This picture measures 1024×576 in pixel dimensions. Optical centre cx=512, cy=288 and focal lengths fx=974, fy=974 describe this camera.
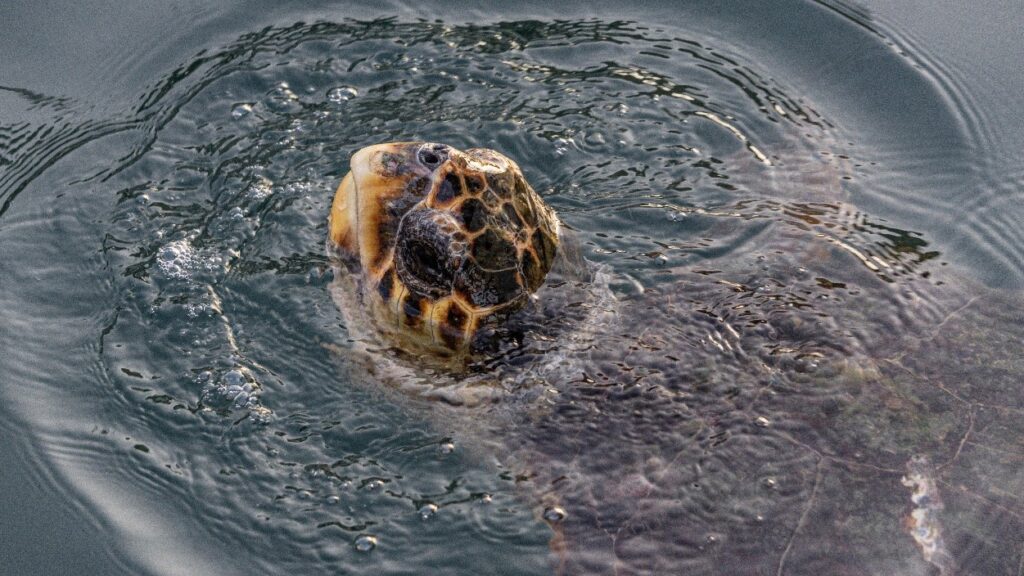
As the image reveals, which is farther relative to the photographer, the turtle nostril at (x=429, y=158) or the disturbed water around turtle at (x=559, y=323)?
the turtle nostril at (x=429, y=158)

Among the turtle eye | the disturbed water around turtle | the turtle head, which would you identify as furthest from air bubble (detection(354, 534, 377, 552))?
the turtle eye

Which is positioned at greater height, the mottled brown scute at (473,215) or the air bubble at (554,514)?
the mottled brown scute at (473,215)

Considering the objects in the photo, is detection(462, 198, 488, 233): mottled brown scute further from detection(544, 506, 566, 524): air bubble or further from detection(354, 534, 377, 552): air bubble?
detection(354, 534, 377, 552): air bubble

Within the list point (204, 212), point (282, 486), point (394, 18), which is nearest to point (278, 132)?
point (204, 212)

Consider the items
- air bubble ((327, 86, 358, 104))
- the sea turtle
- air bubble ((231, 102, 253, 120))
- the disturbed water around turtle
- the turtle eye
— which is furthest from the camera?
air bubble ((327, 86, 358, 104))

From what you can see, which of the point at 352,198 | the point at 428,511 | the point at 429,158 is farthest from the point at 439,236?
the point at 428,511

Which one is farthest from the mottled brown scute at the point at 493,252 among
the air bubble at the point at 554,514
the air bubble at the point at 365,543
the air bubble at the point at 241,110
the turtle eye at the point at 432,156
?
the air bubble at the point at 241,110

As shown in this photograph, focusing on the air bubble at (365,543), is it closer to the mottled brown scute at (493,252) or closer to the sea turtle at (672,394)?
the sea turtle at (672,394)

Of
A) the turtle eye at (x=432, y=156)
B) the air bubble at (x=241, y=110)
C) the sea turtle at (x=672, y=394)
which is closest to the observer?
the sea turtle at (x=672, y=394)
